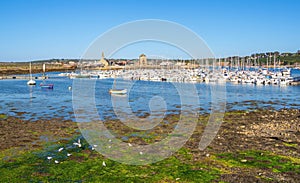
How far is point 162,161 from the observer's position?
1334cm

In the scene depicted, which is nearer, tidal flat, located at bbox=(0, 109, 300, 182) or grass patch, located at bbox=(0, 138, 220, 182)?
grass patch, located at bbox=(0, 138, 220, 182)

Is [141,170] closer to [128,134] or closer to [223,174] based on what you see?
[223,174]

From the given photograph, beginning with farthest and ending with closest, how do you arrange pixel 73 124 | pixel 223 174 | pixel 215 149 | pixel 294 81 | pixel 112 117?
pixel 294 81, pixel 112 117, pixel 73 124, pixel 215 149, pixel 223 174

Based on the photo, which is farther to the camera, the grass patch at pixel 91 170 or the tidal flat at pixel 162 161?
the tidal flat at pixel 162 161

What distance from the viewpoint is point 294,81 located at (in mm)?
71688

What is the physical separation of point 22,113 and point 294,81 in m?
64.9

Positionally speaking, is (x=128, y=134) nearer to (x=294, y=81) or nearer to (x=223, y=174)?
(x=223, y=174)

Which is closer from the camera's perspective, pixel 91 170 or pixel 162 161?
pixel 91 170

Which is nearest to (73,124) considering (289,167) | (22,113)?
(22,113)

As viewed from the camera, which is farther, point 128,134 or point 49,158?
point 128,134

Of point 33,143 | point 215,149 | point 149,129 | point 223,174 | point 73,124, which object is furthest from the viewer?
point 73,124

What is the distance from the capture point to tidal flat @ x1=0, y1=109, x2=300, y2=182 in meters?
11.4

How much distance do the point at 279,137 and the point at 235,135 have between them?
250 centimetres

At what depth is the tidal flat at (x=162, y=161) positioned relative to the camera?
37.5 feet
